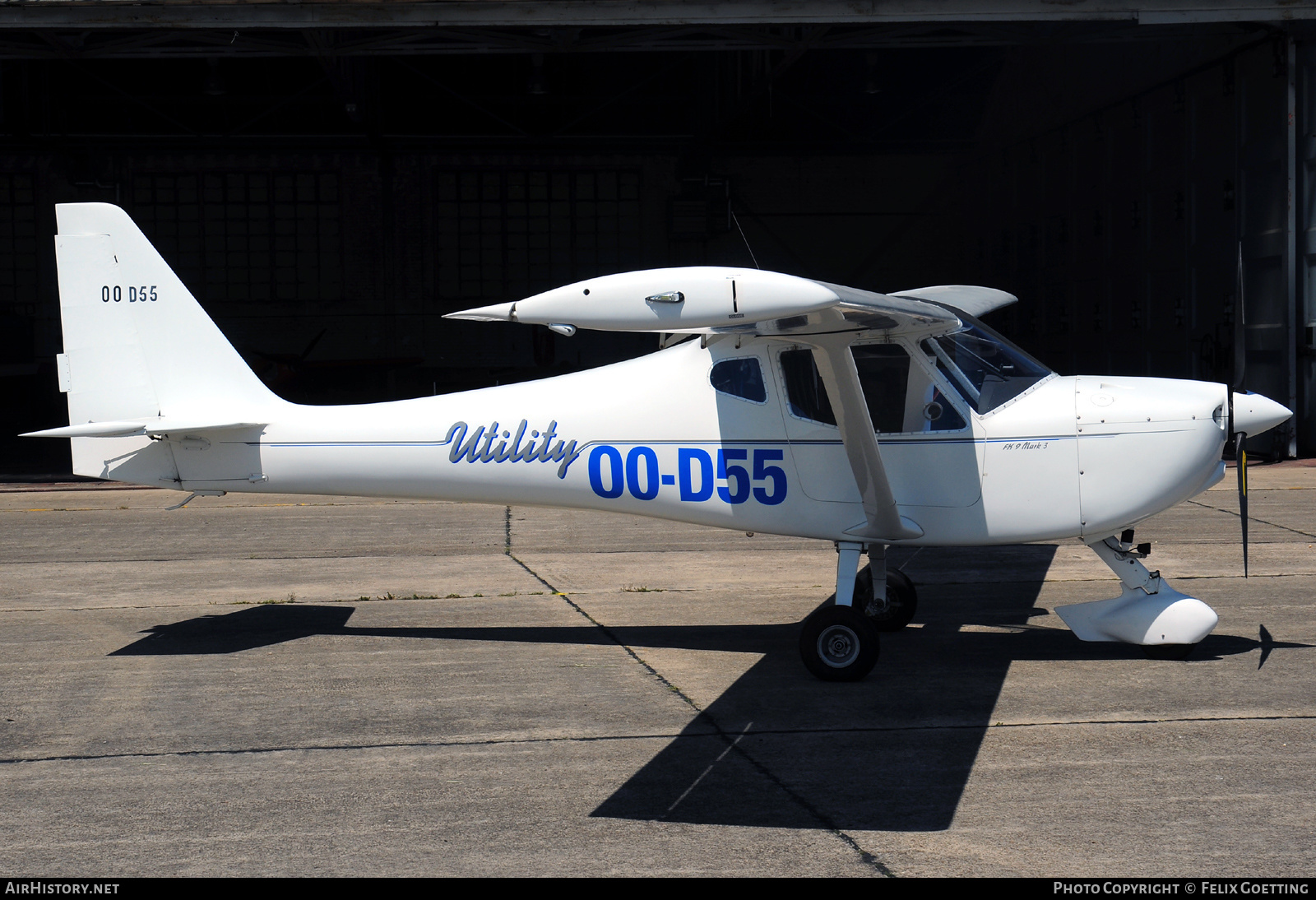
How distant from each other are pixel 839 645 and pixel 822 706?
0.55 m

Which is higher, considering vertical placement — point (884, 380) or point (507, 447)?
point (884, 380)

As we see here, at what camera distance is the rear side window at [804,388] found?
24.0ft

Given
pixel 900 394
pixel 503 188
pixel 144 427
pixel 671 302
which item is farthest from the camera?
pixel 503 188

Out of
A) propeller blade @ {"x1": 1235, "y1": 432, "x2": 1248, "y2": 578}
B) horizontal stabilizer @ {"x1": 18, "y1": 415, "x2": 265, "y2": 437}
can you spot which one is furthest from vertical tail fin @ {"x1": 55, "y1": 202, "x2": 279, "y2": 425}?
propeller blade @ {"x1": 1235, "y1": 432, "x2": 1248, "y2": 578}

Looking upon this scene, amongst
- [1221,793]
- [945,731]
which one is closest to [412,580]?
A: [945,731]

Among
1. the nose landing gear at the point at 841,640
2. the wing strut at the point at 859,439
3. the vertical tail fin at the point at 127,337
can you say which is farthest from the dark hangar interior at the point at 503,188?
the nose landing gear at the point at 841,640

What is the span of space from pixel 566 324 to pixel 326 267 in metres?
28.7

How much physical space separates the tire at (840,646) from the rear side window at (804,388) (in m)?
1.23

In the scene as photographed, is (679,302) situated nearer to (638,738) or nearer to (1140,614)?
(638,738)

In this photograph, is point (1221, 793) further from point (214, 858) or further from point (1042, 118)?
point (1042, 118)

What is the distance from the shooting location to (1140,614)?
23.3 ft

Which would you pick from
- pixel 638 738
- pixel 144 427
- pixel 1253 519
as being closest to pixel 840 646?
pixel 638 738

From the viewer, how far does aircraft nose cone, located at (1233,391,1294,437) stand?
678 centimetres

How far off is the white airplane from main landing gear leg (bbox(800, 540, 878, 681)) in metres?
0.01
